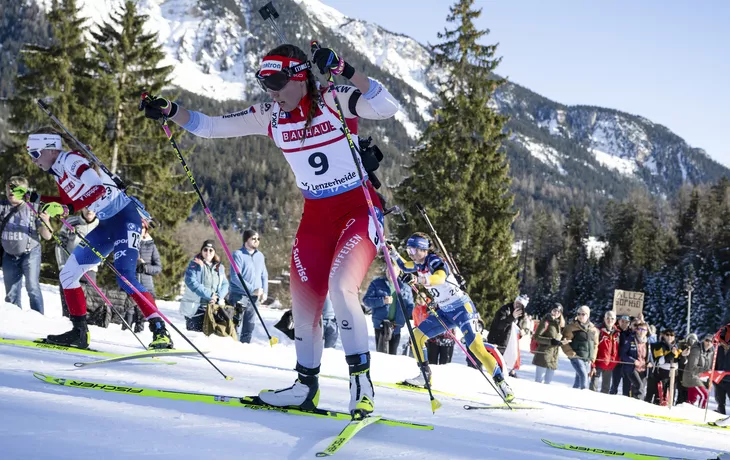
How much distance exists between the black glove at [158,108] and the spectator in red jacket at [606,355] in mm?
9794

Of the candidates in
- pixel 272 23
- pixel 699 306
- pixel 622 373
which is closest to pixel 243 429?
pixel 272 23

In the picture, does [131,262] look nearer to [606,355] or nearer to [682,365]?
[606,355]

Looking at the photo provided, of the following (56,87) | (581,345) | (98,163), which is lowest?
(581,345)

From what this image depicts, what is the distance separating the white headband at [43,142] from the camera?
215 inches

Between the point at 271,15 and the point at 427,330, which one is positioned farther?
the point at 427,330

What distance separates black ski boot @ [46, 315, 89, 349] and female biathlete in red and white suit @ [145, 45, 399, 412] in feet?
9.53

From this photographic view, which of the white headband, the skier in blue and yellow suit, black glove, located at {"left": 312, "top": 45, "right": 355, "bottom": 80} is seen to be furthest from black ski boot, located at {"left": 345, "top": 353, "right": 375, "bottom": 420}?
the white headband

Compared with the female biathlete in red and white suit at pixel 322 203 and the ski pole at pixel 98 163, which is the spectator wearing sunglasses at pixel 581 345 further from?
the female biathlete in red and white suit at pixel 322 203

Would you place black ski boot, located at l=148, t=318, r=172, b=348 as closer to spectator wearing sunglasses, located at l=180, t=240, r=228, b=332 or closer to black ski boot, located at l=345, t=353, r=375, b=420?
black ski boot, located at l=345, t=353, r=375, b=420

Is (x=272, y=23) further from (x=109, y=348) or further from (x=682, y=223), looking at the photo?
(x=682, y=223)

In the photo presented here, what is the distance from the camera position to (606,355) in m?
11.6

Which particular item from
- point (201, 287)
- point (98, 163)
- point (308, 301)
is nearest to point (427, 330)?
point (308, 301)

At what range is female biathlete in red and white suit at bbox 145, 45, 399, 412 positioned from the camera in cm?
344

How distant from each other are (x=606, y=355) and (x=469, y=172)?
14.5m
